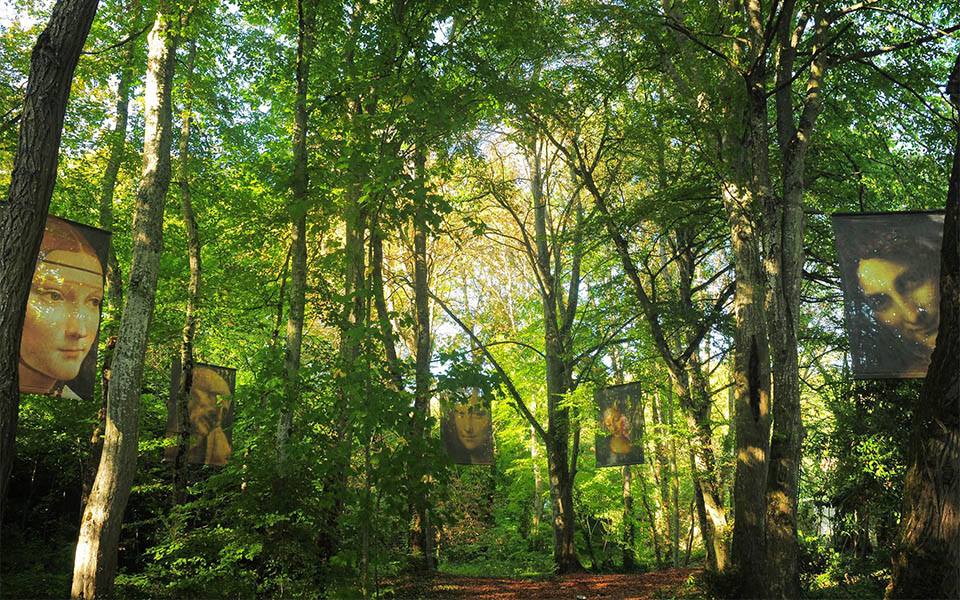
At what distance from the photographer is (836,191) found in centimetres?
1054

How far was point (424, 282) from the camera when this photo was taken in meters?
12.6

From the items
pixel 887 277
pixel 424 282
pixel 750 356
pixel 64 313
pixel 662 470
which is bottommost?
pixel 662 470

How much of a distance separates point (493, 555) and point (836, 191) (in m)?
12.6

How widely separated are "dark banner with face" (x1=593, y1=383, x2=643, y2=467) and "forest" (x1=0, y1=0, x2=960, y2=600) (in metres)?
0.06

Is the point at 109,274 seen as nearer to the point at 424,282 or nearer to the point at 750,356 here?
the point at 424,282

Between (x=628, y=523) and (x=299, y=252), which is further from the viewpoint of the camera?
(x=628, y=523)

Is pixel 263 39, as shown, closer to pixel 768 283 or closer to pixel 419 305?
pixel 419 305

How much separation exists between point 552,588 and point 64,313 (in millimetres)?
8743

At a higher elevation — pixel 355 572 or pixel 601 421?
pixel 601 421

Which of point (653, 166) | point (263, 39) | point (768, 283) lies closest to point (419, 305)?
point (653, 166)

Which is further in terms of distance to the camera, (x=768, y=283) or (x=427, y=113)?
(x=768, y=283)

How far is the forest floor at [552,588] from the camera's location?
29.9 ft

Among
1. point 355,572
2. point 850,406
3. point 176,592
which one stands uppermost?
point 850,406

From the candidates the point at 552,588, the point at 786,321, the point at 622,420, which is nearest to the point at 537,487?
the point at 622,420
